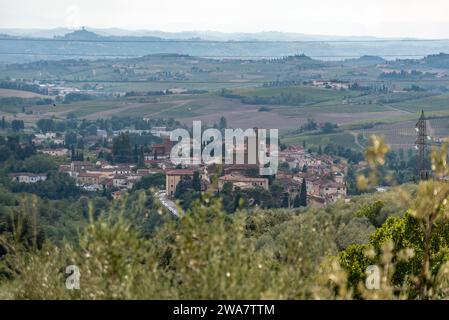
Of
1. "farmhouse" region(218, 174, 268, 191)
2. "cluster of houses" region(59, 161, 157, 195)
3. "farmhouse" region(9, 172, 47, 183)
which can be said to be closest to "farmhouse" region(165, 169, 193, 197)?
"farmhouse" region(218, 174, 268, 191)

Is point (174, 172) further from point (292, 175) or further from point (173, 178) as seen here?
point (292, 175)

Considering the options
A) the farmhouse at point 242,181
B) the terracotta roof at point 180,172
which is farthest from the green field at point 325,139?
the terracotta roof at point 180,172

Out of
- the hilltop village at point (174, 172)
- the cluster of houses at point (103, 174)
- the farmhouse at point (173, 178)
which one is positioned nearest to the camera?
the hilltop village at point (174, 172)

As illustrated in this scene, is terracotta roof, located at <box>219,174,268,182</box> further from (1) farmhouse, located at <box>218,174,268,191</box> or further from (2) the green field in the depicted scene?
(2) the green field

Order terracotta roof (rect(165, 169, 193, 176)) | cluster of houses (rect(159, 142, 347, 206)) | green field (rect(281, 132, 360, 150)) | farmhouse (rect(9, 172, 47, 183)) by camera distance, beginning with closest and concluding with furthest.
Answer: cluster of houses (rect(159, 142, 347, 206)) < terracotta roof (rect(165, 169, 193, 176)) < farmhouse (rect(9, 172, 47, 183)) < green field (rect(281, 132, 360, 150))

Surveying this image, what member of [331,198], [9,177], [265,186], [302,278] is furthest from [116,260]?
[9,177]

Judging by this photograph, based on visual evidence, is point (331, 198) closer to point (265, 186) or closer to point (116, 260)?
point (265, 186)

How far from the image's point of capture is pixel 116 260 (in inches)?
173

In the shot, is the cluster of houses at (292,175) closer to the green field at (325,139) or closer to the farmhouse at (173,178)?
the farmhouse at (173,178)

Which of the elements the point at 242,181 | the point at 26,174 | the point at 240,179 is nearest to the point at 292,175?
the point at 240,179

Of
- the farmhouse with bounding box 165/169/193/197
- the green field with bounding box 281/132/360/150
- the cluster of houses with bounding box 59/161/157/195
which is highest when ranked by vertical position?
the farmhouse with bounding box 165/169/193/197

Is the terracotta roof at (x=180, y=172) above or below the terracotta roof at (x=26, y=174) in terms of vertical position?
above
